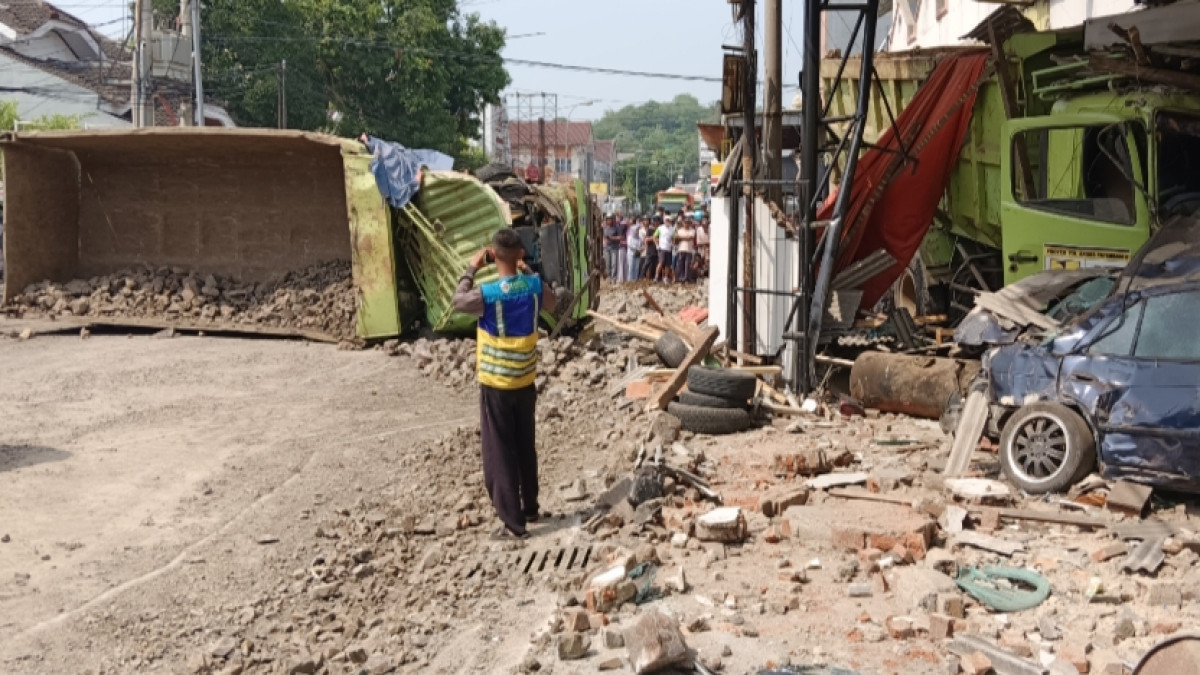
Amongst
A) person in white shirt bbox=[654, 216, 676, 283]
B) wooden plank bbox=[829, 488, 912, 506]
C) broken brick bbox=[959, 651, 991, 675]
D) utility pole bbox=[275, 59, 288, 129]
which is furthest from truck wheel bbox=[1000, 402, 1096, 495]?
utility pole bbox=[275, 59, 288, 129]

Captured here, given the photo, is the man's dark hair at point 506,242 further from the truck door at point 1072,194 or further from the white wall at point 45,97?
the white wall at point 45,97

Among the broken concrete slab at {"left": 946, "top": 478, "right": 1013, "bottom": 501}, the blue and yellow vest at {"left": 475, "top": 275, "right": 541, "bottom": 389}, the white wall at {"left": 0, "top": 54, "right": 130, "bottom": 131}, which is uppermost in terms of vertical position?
the white wall at {"left": 0, "top": 54, "right": 130, "bottom": 131}

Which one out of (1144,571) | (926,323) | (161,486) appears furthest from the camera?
(926,323)

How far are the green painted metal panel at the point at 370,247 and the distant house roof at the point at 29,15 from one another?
115 feet

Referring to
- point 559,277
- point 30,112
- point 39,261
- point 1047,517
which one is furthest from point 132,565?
point 30,112

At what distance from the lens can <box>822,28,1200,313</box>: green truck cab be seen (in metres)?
9.81

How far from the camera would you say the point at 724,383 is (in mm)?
9695

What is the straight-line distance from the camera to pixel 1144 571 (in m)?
5.84

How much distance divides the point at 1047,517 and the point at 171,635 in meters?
4.69

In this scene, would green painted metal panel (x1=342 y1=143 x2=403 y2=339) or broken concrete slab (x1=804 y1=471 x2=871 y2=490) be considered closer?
broken concrete slab (x1=804 y1=471 x2=871 y2=490)

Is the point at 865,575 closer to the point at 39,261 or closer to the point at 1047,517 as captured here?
the point at 1047,517

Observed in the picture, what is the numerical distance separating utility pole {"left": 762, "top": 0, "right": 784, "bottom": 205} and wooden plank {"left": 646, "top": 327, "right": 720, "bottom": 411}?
7.30 ft

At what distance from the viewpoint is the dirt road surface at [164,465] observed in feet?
19.2

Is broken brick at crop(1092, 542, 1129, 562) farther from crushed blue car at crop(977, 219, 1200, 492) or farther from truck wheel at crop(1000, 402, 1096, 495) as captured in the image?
truck wheel at crop(1000, 402, 1096, 495)
